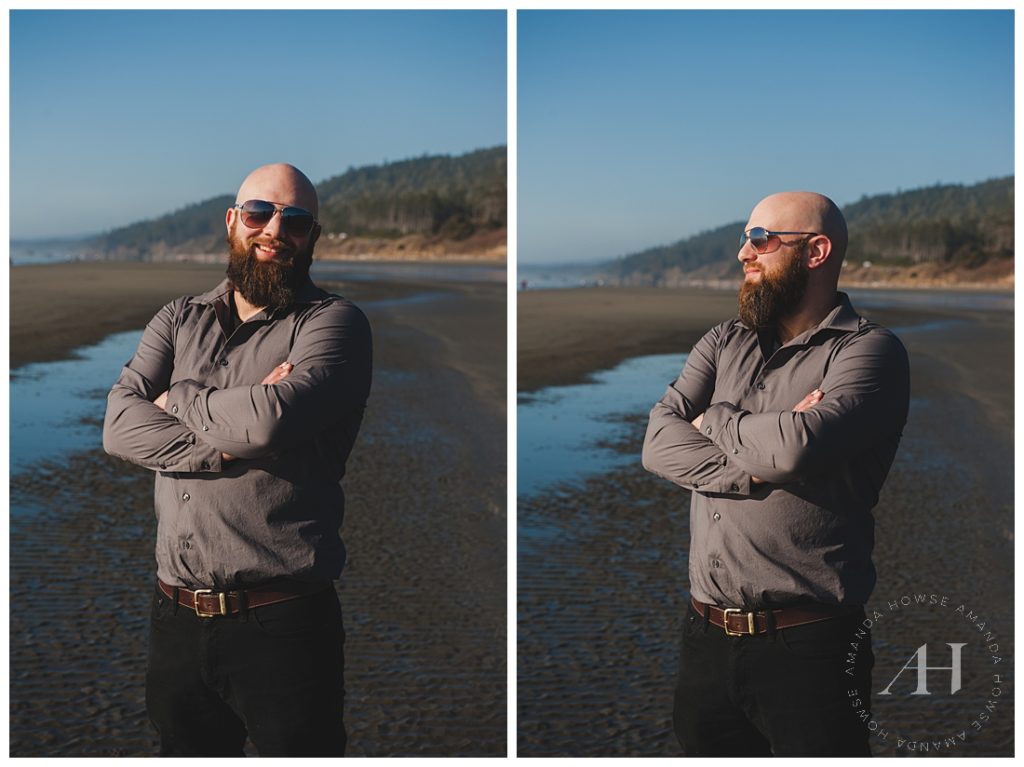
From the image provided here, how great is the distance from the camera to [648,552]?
788cm

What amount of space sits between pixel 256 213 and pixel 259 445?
64 cm

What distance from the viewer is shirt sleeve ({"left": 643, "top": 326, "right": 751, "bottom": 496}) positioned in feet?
10.0

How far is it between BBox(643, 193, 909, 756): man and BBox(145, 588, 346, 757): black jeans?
902 millimetres

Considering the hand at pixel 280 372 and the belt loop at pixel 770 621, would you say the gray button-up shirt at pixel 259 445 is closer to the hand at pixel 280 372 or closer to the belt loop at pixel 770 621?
the hand at pixel 280 372

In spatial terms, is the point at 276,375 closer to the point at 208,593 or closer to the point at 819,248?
Result: the point at 208,593

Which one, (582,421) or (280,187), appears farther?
(582,421)

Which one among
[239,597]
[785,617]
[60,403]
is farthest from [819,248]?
[60,403]

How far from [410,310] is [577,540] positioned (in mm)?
12285

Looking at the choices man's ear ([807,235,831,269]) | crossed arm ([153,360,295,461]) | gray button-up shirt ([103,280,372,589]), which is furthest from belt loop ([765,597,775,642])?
crossed arm ([153,360,295,461])

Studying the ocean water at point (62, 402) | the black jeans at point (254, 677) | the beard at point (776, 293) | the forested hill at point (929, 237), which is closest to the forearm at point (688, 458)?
the beard at point (776, 293)

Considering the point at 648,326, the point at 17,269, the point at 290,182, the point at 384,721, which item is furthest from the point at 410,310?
the point at 290,182

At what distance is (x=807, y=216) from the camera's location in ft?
10.2

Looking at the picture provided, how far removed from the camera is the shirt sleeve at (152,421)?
313 cm

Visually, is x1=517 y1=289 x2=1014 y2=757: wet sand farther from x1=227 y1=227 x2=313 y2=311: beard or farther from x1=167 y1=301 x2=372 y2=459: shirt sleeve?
x1=227 y1=227 x2=313 y2=311: beard
